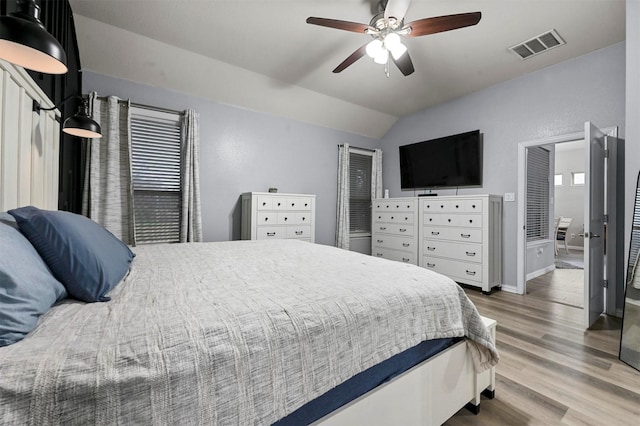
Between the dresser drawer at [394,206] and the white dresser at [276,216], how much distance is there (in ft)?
4.38

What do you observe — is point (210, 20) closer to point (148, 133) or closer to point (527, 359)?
point (148, 133)

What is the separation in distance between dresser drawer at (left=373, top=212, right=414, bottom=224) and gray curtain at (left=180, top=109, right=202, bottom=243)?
2850 mm

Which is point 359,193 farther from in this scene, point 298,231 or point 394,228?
point 298,231

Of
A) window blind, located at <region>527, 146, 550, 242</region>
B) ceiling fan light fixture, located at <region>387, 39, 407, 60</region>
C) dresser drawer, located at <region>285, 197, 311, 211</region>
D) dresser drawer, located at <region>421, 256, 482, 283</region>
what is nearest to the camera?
ceiling fan light fixture, located at <region>387, 39, 407, 60</region>

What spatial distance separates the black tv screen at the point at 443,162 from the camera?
12.6ft

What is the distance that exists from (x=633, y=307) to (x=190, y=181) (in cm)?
424

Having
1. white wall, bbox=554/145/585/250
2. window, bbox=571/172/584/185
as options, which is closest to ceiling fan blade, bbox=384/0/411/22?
white wall, bbox=554/145/585/250

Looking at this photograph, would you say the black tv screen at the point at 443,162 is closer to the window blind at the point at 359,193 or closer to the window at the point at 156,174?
the window blind at the point at 359,193

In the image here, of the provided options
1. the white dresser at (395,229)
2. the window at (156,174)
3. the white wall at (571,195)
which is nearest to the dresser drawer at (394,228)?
the white dresser at (395,229)

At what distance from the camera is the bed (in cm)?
56

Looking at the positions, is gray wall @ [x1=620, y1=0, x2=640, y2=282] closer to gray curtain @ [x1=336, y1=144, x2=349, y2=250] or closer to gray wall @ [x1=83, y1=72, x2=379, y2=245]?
gray curtain @ [x1=336, y1=144, x2=349, y2=250]

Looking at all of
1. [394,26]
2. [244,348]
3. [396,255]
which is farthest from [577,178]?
[244,348]

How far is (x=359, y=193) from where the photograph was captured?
5.17 meters

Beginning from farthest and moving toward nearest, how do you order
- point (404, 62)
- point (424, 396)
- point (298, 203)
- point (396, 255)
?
1. point (396, 255)
2. point (298, 203)
3. point (404, 62)
4. point (424, 396)
